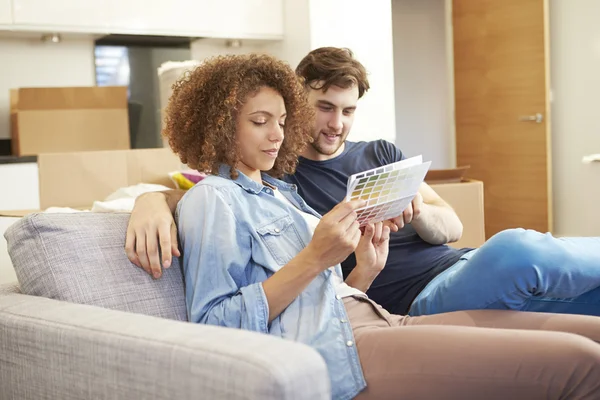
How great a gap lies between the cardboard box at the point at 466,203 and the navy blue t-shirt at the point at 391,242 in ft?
2.95

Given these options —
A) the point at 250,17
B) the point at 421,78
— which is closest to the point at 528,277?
the point at 250,17

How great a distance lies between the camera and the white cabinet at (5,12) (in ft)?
11.4

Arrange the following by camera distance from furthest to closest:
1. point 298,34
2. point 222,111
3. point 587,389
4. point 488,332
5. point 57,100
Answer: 1. point 298,34
2. point 57,100
3. point 222,111
4. point 488,332
5. point 587,389

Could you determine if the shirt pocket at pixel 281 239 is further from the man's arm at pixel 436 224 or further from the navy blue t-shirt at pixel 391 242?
the man's arm at pixel 436 224

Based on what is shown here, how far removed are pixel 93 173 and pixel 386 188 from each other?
2072 millimetres

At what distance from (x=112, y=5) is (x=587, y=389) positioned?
3212mm

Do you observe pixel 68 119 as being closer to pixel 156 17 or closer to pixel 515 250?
pixel 156 17

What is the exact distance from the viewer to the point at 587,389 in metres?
1.11

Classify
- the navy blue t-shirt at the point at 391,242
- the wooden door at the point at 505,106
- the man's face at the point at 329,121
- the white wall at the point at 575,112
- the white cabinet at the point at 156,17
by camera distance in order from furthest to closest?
the wooden door at the point at 505,106 < the white wall at the point at 575,112 < the white cabinet at the point at 156,17 < the man's face at the point at 329,121 < the navy blue t-shirt at the point at 391,242

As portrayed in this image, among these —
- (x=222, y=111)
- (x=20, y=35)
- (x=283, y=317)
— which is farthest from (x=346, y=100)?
(x=20, y=35)

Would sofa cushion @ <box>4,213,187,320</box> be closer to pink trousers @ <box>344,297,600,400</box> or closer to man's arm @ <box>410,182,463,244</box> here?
pink trousers @ <box>344,297,600,400</box>

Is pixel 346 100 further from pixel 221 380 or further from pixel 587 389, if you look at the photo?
pixel 221 380

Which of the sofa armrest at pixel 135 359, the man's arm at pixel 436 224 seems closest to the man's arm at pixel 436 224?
the man's arm at pixel 436 224

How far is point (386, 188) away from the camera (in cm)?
138
